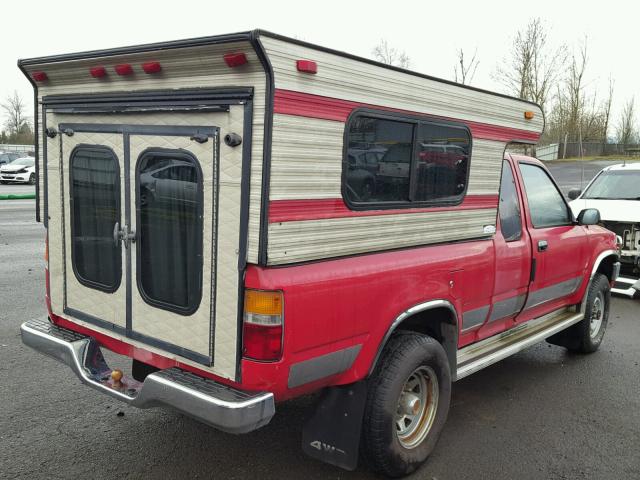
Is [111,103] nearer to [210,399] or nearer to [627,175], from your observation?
[210,399]

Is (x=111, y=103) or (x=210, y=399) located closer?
(x=210, y=399)

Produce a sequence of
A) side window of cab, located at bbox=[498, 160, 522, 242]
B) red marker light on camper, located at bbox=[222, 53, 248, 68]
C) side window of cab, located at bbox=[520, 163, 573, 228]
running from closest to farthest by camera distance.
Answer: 1. red marker light on camper, located at bbox=[222, 53, 248, 68]
2. side window of cab, located at bbox=[498, 160, 522, 242]
3. side window of cab, located at bbox=[520, 163, 573, 228]

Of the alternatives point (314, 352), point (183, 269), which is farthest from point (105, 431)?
point (314, 352)

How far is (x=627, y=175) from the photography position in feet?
32.6

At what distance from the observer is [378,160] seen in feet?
10.5

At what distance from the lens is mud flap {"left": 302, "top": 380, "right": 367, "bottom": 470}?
3.16m

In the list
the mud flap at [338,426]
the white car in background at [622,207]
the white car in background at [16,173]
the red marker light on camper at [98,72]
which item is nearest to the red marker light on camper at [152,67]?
the red marker light on camper at [98,72]

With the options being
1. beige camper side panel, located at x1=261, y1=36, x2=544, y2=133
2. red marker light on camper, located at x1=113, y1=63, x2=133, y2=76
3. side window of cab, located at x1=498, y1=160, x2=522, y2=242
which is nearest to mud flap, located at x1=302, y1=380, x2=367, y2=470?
beige camper side panel, located at x1=261, y1=36, x2=544, y2=133

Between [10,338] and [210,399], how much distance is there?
376 cm

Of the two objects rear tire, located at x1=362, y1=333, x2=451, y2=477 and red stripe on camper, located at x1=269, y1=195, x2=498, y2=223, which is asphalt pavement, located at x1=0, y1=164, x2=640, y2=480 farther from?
red stripe on camper, located at x1=269, y1=195, x2=498, y2=223

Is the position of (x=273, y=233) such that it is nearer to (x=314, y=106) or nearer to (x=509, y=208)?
(x=314, y=106)

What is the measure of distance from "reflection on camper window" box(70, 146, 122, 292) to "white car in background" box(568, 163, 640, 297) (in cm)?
659

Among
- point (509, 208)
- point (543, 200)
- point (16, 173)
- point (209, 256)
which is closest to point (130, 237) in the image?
point (209, 256)

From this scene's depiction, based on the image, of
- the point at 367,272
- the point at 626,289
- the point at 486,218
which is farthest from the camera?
the point at 626,289
